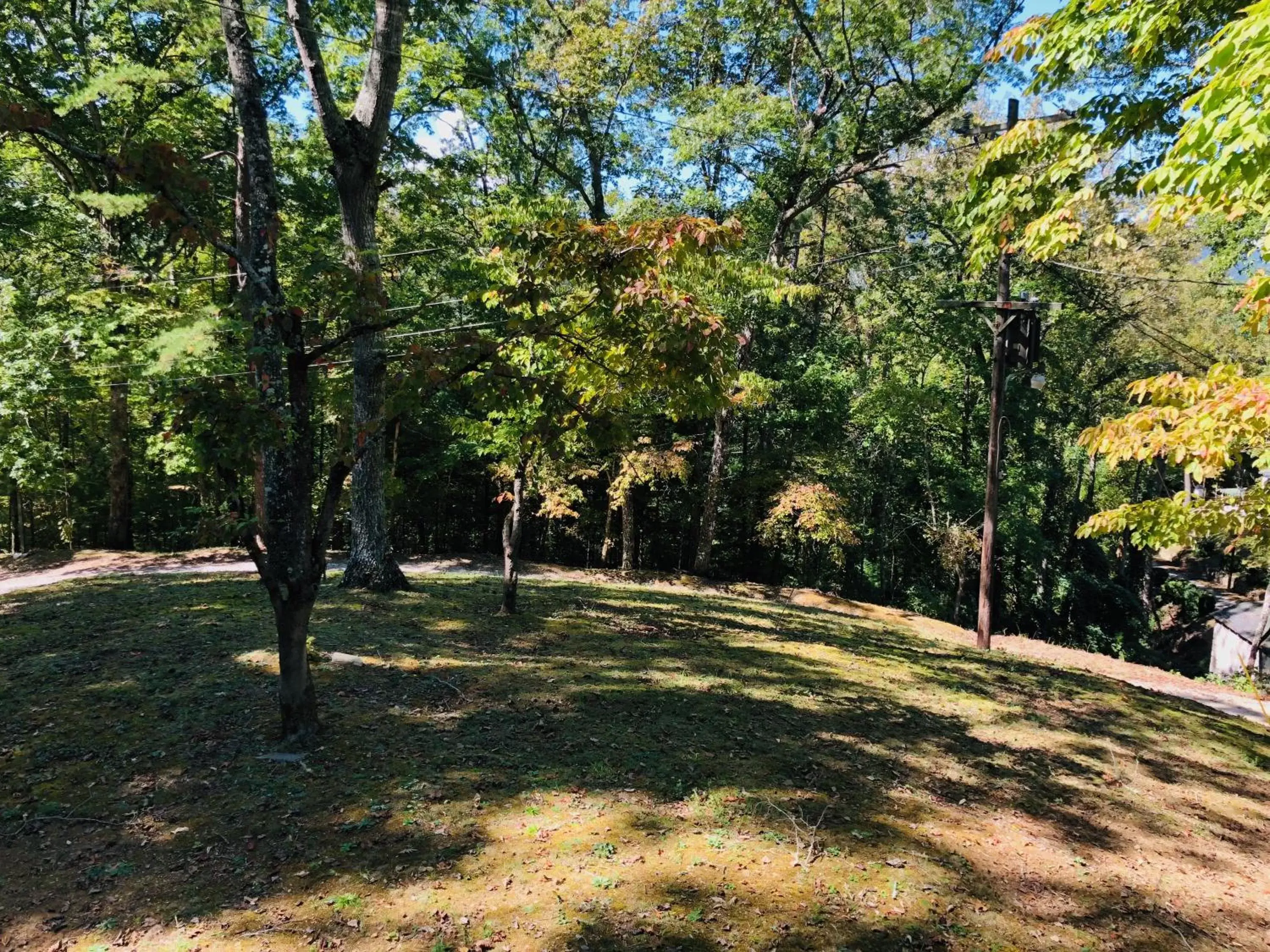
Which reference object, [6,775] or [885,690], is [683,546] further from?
[6,775]

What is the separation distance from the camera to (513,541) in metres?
8.48

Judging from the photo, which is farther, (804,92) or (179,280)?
(804,92)

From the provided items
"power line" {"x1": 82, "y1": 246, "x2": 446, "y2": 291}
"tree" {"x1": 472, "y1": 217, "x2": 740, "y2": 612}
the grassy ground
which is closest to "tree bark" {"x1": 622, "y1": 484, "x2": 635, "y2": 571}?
the grassy ground

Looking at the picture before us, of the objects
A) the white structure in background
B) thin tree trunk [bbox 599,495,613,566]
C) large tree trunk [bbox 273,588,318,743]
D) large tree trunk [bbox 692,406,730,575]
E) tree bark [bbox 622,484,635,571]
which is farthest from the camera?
thin tree trunk [bbox 599,495,613,566]

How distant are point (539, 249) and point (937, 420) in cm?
1866

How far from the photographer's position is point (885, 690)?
7.27m

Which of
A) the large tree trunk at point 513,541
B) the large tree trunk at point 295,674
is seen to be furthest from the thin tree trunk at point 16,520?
the large tree trunk at point 295,674

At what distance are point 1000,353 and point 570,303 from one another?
7.83 metres

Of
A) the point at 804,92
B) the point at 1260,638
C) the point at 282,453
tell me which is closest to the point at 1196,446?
the point at 282,453

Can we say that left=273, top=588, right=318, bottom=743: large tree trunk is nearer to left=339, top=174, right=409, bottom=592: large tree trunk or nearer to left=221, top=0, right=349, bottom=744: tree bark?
left=221, top=0, right=349, bottom=744: tree bark

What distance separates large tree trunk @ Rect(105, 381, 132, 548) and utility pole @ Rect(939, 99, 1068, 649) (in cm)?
1683

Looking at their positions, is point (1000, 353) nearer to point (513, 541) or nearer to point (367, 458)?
point (513, 541)

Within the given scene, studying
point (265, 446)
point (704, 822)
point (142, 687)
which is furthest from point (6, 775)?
point (704, 822)

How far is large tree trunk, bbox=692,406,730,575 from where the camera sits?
17.4m
